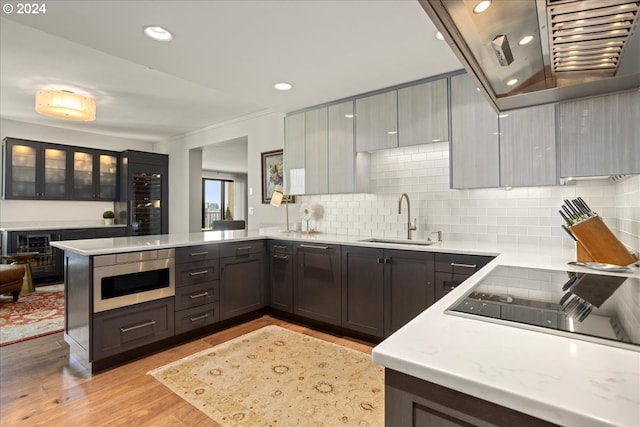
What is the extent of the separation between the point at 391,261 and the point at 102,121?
5.29 metres

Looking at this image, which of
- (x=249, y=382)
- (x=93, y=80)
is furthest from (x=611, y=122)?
(x=93, y=80)

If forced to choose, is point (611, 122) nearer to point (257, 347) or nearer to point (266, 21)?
point (266, 21)

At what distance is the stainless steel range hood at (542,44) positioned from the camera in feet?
2.77

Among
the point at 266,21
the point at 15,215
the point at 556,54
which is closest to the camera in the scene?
the point at 556,54

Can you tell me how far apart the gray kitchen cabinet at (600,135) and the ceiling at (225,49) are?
0.94 m

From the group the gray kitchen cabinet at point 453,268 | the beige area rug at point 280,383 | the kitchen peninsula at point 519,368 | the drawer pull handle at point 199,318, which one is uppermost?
the kitchen peninsula at point 519,368

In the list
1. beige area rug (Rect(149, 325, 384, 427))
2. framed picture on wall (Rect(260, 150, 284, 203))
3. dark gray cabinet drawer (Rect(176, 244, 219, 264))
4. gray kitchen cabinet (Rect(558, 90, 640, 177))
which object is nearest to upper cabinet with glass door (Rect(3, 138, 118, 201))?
framed picture on wall (Rect(260, 150, 284, 203))

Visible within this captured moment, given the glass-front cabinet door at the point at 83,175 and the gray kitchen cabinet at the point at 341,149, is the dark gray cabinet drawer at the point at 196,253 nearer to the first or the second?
the gray kitchen cabinet at the point at 341,149

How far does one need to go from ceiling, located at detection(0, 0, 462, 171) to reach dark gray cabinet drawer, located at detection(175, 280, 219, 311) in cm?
183

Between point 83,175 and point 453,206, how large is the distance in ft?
20.4

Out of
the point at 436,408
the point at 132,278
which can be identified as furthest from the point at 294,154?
the point at 436,408

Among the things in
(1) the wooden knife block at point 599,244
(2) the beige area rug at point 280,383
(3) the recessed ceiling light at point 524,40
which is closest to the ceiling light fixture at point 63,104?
(2) the beige area rug at point 280,383

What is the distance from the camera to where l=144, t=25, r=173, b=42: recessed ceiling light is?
2094 mm

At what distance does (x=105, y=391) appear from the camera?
2111 millimetres
